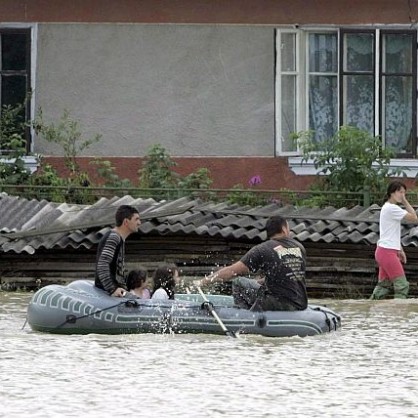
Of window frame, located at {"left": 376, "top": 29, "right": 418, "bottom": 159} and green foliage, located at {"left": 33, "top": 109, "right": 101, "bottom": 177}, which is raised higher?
window frame, located at {"left": 376, "top": 29, "right": 418, "bottom": 159}

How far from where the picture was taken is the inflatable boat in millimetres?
16953

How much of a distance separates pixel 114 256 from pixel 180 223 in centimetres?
426

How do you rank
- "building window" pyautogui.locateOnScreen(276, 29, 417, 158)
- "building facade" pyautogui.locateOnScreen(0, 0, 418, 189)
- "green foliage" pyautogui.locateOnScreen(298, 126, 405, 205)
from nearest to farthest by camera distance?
"green foliage" pyautogui.locateOnScreen(298, 126, 405, 205) → "building facade" pyautogui.locateOnScreen(0, 0, 418, 189) → "building window" pyautogui.locateOnScreen(276, 29, 417, 158)

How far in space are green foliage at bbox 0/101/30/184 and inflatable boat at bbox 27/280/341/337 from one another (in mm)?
6660

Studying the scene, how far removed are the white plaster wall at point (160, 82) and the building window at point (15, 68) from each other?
0.70 ft

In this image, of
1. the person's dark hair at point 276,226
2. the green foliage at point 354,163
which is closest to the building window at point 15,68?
the green foliage at point 354,163

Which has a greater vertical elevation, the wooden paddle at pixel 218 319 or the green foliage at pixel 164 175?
the green foliage at pixel 164 175

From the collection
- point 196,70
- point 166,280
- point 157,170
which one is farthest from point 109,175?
point 166,280

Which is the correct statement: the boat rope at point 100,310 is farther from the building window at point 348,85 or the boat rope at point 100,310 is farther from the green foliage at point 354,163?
the building window at point 348,85

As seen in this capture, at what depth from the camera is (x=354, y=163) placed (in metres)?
23.1

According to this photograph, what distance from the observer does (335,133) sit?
81.4 feet

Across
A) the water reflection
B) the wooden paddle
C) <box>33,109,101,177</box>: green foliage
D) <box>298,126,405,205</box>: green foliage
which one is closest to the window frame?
<box>298,126,405,205</box>: green foliage

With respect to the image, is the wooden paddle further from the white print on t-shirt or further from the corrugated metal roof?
the corrugated metal roof

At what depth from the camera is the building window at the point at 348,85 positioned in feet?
81.8
